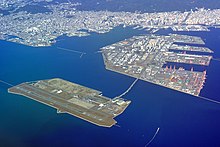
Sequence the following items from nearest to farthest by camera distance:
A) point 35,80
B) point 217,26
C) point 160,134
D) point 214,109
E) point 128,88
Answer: point 160,134
point 214,109
point 128,88
point 35,80
point 217,26

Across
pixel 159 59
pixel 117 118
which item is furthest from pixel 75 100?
pixel 159 59

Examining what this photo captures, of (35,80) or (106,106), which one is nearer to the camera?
(106,106)

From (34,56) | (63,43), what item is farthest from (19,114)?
(63,43)

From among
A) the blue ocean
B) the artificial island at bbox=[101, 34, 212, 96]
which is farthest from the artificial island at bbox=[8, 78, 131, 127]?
the artificial island at bbox=[101, 34, 212, 96]

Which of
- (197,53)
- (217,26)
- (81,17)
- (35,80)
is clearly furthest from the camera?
(81,17)

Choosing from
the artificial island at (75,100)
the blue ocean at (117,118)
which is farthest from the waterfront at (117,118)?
the artificial island at (75,100)

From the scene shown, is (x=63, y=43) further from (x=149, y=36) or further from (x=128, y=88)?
(x=128, y=88)
